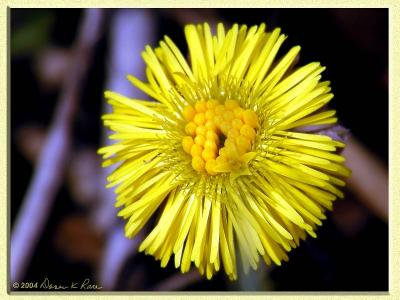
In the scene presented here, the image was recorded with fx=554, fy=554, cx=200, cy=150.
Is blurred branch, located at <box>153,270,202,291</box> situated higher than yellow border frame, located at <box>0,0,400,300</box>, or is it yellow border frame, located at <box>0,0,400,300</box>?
yellow border frame, located at <box>0,0,400,300</box>

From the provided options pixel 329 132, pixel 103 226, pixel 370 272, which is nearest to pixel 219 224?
pixel 329 132

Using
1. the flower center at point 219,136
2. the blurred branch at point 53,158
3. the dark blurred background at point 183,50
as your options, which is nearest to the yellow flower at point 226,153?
the flower center at point 219,136

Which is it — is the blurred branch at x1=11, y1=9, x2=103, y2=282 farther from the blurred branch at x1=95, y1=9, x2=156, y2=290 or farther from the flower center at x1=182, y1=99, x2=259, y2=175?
the flower center at x1=182, y1=99, x2=259, y2=175

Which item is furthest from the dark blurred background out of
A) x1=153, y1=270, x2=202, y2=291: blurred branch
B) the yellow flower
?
the yellow flower

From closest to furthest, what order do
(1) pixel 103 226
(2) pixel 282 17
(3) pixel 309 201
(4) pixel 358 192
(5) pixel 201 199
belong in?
(3) pixel 309 201 → (5) pixel 201 199 → (2) pixel 282 17 → (4) pixel 358 192 → (1) pixel 103 226

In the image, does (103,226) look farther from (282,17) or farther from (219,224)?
(282,17)

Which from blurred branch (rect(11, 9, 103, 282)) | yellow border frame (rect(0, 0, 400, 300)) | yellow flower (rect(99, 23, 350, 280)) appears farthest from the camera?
blurred branch (rect(11, 9, 103, 282))

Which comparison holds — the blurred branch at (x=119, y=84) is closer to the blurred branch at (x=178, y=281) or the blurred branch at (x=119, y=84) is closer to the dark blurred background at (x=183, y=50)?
the dark blurred background at (x=183, y=50)
